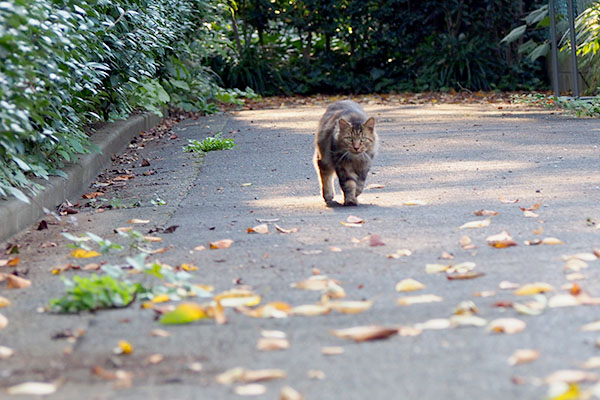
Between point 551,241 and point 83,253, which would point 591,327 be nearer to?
point 551,241

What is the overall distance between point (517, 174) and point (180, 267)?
367cm

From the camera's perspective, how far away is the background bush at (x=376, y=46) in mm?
18422

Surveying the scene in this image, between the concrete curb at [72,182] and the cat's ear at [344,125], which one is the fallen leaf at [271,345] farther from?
the cat's ear at [344,125]

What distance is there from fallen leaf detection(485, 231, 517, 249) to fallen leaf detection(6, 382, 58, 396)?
2399mm

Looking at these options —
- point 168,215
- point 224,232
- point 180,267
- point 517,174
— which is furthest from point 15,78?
point 517,174

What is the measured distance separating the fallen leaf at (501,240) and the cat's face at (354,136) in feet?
5.31

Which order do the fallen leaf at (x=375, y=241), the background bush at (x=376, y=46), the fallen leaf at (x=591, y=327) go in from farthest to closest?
the background bush at (x=376, y=46) < the fallen leaf at (x=375, y=241) < the fallen leaf at (x=591, y=327)

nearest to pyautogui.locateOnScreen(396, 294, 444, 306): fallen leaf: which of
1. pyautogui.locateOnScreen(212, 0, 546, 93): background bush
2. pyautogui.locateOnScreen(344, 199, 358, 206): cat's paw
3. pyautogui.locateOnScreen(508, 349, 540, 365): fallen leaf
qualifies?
pyautogui.locateOnScreen(508, 349, 540, 365): fallen leaf

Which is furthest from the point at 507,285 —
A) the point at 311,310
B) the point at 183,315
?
the point at 183,315

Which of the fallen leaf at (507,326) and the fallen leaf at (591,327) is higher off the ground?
the fallen leaf at (507,326)

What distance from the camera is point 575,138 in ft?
29.4

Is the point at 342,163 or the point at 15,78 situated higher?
the point at 15,78

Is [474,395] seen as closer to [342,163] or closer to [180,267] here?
[180,267]

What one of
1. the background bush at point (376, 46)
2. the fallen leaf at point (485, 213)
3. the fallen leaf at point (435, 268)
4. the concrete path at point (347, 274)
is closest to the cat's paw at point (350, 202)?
the concrete path at point (347, 274)
